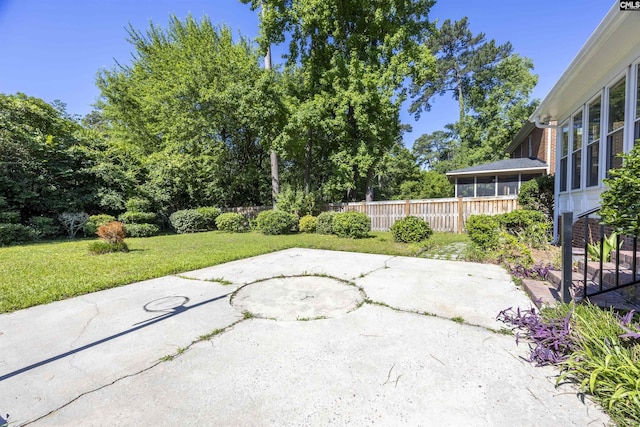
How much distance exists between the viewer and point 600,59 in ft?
13.5

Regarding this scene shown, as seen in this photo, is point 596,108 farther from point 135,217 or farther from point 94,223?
point 94,223

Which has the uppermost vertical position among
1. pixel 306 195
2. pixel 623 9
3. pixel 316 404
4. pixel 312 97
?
pixel 312 97

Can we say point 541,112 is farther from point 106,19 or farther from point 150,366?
point 106,19

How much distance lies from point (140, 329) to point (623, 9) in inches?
236

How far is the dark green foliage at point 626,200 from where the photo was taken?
2.10 metres

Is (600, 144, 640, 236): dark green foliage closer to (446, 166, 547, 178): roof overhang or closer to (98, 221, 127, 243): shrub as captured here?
(98, 221, 127, 243): shrub

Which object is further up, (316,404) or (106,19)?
(106,19)

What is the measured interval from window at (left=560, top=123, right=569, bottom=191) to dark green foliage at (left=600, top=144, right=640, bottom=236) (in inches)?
213

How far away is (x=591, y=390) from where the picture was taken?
167 cm

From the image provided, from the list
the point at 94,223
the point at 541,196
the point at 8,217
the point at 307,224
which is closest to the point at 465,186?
the point at 541,196

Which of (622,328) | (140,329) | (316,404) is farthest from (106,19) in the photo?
(622,328)

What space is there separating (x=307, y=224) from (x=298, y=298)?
28.8 feet

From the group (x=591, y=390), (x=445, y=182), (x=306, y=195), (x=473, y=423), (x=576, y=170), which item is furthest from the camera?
(x=445, y=182)

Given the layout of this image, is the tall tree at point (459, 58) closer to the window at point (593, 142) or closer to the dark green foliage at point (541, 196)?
the dark green foliage at point (541, 196)
